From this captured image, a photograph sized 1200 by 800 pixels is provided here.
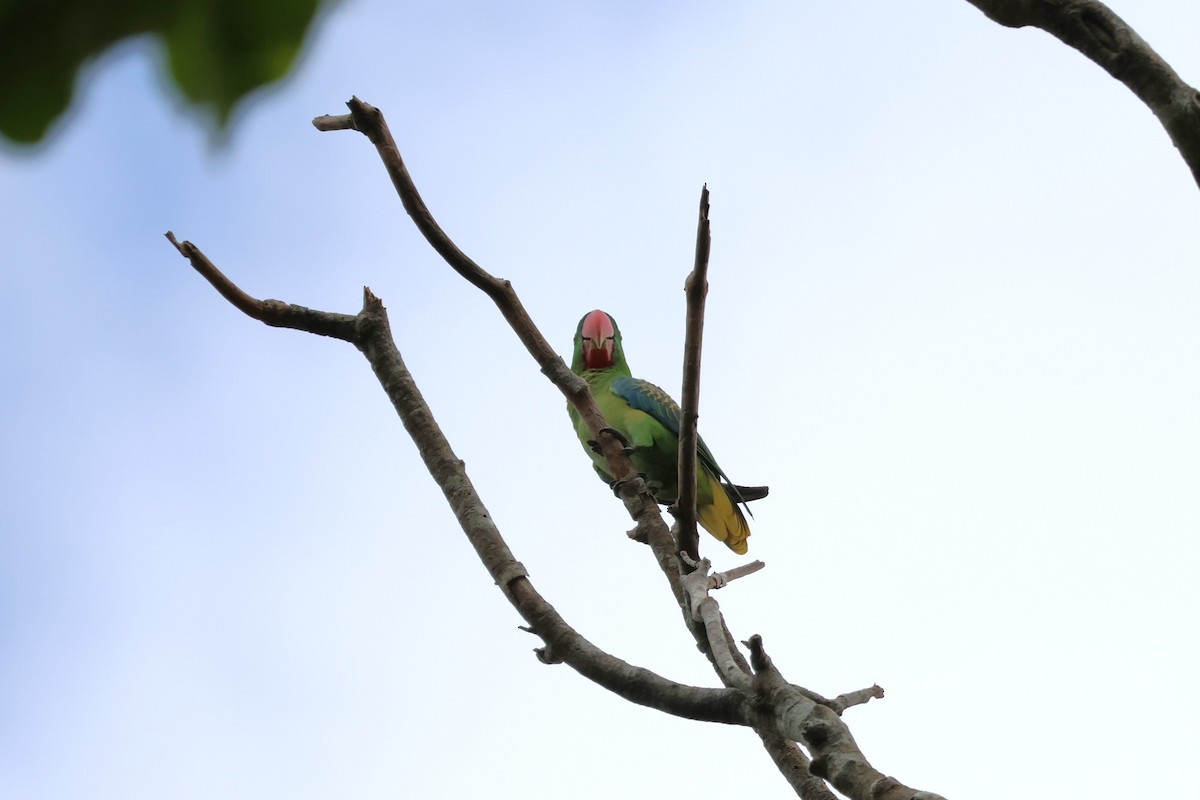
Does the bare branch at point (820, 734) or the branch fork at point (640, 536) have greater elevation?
the branch fork at point (640, 536)

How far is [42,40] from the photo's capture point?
1.67 ft

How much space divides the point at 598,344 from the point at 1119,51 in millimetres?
5307

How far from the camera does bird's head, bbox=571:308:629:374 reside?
6879 mm

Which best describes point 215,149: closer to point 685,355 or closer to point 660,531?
point 685,355

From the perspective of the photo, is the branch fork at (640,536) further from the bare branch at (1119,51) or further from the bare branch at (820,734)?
the bare branch at (1119,51)

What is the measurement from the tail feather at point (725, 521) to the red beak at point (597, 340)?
3.86 ft

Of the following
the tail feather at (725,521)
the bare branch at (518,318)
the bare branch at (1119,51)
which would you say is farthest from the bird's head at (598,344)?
the bare branch at (1119,51)

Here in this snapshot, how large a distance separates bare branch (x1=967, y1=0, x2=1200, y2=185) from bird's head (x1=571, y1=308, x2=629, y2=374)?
5220mm

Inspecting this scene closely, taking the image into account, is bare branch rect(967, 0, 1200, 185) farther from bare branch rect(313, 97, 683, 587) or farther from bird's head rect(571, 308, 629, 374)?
bird's head rect(571, 308, 629, 374)

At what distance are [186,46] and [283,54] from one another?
0.16 ft

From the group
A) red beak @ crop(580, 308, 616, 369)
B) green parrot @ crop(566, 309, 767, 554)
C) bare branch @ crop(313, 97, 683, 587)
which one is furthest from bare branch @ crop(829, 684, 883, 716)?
red beak @ crop(580, 308, 616, 369)

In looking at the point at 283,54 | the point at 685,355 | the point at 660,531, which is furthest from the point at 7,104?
the point at 660,531

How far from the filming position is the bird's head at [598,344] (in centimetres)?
688

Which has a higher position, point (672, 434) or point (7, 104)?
point (672, 434)
